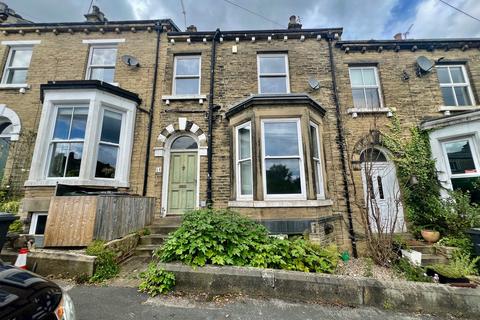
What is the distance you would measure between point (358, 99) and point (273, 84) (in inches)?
131

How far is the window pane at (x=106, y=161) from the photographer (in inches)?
260

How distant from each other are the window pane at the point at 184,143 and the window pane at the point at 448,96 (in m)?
Result: 9.65

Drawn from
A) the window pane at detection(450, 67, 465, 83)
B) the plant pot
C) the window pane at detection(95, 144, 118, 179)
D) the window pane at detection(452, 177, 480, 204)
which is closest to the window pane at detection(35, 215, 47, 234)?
the window pane at detection(95, 144, 118, 179)

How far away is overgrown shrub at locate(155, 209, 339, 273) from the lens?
3795mm

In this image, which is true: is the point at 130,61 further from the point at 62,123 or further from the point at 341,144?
the point at 341,144

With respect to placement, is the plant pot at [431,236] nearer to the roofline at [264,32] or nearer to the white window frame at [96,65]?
the roofline at [264,32]

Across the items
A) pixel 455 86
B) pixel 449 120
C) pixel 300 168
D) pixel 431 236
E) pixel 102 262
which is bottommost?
pixel 102 262

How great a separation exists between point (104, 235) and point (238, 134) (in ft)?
14.9

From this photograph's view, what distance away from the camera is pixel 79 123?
21.6 ft

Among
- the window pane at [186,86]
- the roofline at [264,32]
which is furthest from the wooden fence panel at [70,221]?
the roofline at [264,32]

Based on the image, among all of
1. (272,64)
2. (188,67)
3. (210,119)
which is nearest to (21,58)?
(188,67)

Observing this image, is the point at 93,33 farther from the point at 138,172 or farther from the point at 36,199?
the point at 36,199

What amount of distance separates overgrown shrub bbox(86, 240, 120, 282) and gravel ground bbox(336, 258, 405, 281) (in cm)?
462

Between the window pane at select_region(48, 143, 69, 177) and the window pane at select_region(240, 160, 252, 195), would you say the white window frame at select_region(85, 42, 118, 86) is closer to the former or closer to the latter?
the window pane at select_region(48, 143, 69, 177)
